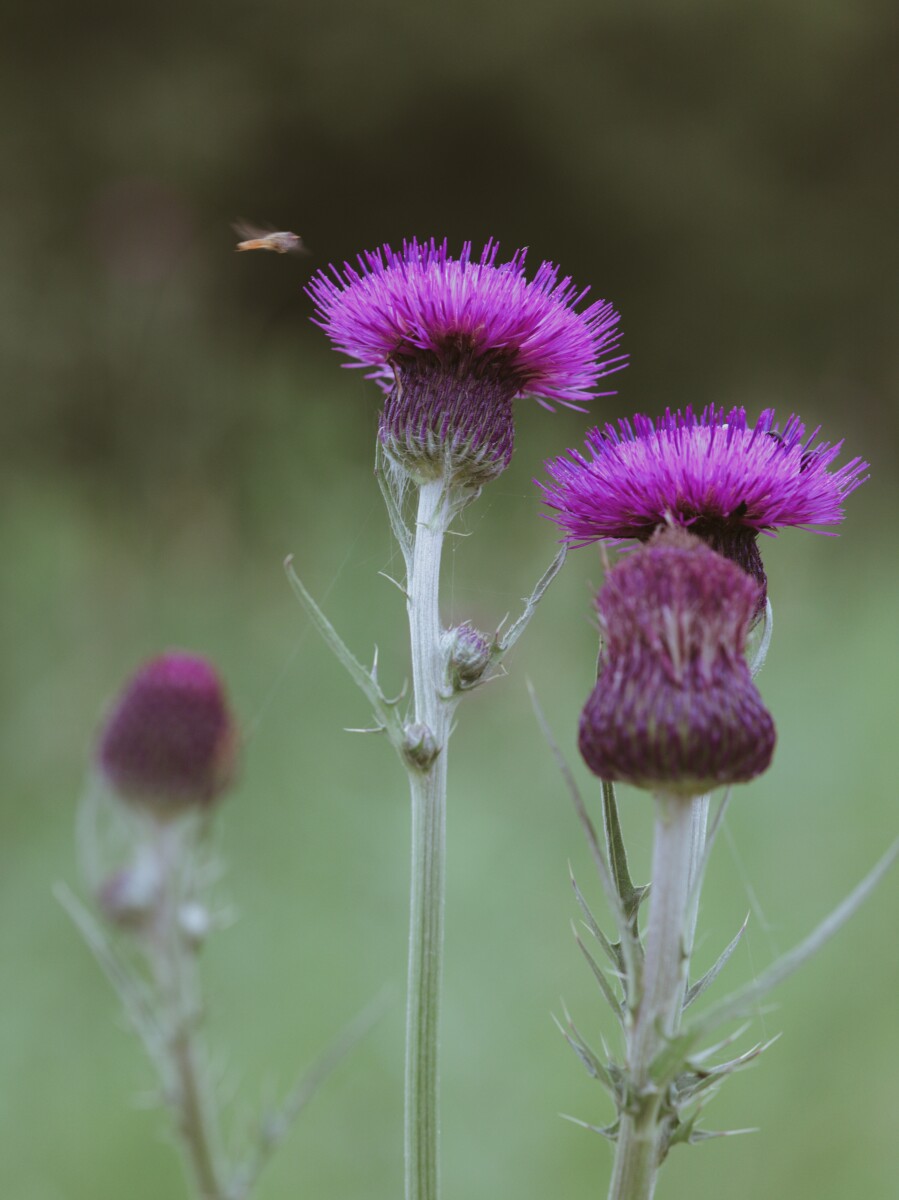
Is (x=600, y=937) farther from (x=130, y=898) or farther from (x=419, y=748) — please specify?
(x=130, y=898)

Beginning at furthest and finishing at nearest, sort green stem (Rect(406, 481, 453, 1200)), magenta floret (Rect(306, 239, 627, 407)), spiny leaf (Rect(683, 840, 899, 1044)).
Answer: magenta floret (Rect(306, 239, 627, 407)) → green stem (Rect(406, 481, 453, 1200)) → spiny leaf (Rect(683, 840, 899, 1044))

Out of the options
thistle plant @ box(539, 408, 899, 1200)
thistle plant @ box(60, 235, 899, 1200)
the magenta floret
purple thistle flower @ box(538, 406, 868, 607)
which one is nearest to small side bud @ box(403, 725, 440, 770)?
thistle plant @ box(60, 235, 899, 1200)

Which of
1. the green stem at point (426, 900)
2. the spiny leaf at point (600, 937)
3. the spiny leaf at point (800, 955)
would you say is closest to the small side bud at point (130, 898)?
the green stem at point (426, 900)

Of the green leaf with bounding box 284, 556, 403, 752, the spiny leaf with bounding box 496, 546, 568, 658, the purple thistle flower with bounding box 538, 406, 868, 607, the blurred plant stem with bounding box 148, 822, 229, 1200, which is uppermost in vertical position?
the purple thistle flower with bounding box 538, 406, 868, 607

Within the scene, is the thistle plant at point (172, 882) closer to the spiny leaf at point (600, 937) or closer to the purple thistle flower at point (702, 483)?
the spiny leaf at point (600, 937)

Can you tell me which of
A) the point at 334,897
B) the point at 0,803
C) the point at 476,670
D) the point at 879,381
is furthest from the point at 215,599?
the point at 879,381

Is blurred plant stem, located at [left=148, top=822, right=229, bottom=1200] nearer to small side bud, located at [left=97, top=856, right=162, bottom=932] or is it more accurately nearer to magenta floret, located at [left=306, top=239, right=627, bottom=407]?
small side bud, located at [left=97, top=856, right=162, bottom=932]

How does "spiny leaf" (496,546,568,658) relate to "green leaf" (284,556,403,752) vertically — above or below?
above

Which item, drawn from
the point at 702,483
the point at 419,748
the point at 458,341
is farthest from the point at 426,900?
the point at 458,341
